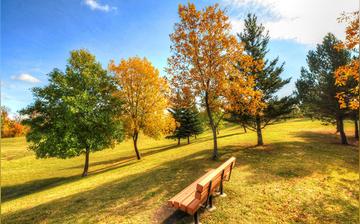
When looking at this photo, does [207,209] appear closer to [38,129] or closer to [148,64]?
[38,129]

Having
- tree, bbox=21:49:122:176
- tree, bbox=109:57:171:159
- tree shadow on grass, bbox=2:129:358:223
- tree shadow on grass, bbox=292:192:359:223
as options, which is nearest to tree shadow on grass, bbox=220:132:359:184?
tree shadow on grass, bbox=2:129:358:223

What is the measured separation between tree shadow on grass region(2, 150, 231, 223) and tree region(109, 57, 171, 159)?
38.7 ft

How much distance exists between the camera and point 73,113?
52.6ft

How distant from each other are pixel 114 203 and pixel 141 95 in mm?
15547

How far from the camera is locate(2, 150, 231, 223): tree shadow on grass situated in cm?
757

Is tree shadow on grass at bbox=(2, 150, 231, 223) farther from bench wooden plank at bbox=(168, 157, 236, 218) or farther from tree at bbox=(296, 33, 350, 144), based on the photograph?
tree at bbox=(296, 33, 350, 144)

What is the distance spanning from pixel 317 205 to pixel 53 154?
713 inches

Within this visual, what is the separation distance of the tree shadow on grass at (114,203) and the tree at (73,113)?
23.7 ft

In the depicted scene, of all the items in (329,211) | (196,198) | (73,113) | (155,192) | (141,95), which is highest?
(141,95)

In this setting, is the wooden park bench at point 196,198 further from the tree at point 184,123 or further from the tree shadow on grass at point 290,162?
the tree at point 184,123

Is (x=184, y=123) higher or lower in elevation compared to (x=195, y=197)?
higher

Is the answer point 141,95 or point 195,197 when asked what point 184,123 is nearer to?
point 141,95

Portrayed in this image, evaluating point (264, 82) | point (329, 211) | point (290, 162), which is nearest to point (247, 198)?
point (329, 211)

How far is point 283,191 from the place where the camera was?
815 centimetres
